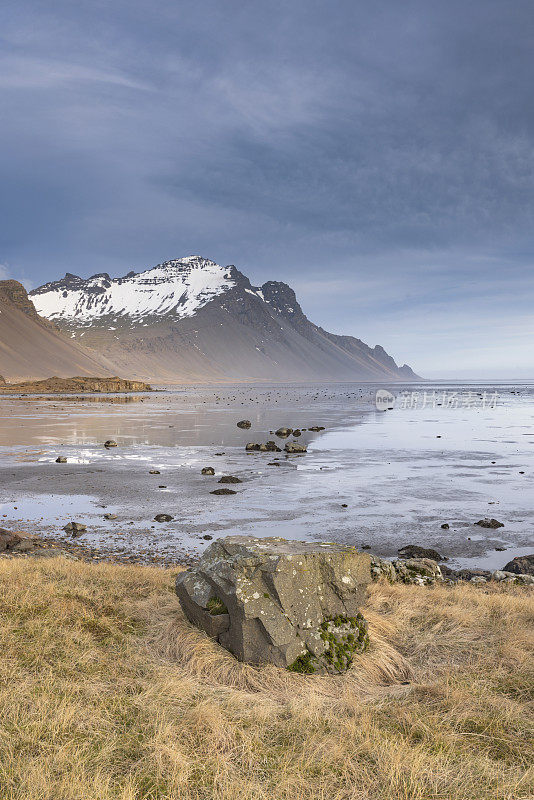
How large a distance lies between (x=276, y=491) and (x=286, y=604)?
14.2 m

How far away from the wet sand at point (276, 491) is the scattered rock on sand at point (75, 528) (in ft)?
0.67

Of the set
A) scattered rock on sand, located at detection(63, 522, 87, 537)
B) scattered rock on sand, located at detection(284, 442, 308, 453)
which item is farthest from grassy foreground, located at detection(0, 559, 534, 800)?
scattered rock on sand, located at detection(284, 442, 308, 453)

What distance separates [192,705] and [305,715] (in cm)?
113

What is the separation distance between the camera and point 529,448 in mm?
33812

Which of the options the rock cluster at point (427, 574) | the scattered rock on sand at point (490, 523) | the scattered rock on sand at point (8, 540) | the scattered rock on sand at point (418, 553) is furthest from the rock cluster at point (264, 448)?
the rock cluster at point (427, 574)

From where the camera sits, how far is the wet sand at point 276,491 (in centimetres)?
1495

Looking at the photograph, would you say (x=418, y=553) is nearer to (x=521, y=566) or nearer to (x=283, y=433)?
(x=521, y=566)

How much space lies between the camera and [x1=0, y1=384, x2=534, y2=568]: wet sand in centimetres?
1495

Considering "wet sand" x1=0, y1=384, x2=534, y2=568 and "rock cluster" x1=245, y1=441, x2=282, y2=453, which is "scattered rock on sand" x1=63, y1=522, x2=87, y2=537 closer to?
"wet sand" x1=0, y1=384, x2=534, y2=568

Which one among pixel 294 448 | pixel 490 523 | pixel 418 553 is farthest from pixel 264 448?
pixel 418 553

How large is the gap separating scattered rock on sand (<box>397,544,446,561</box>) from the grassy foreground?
16.6 feet

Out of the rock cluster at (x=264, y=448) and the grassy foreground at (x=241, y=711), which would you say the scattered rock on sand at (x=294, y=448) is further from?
the grassy foreground at (x=241, y=711)

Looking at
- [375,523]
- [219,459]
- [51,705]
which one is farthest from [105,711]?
[219,459]

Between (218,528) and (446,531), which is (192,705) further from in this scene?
(446,531)
